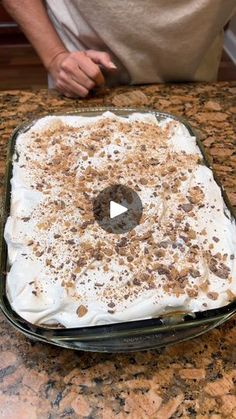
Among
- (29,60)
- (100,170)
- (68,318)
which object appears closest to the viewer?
(68,318)

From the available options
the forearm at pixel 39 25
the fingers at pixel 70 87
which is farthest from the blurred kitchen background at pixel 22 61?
the fingers at pixel 70 87

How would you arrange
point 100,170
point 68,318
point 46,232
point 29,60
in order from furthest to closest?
point 29,60 < point 100,170 < point 46,232 < point 68,318

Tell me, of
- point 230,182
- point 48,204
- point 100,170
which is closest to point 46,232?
point 48,204

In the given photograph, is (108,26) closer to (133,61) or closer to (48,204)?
(133,61)

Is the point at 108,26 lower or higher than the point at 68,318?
higher
